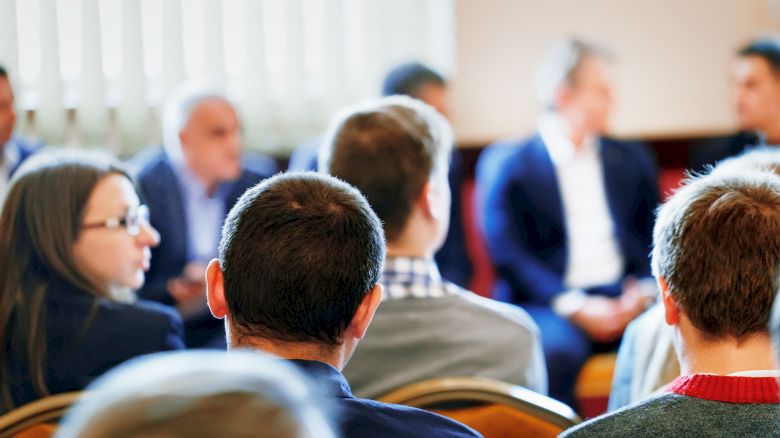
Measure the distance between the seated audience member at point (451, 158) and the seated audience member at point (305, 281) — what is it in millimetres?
2501

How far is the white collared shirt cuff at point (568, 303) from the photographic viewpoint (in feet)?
11.8

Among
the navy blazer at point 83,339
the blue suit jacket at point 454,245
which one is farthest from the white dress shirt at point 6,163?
the navy blazer at point 83,339

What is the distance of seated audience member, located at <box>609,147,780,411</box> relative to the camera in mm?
1876

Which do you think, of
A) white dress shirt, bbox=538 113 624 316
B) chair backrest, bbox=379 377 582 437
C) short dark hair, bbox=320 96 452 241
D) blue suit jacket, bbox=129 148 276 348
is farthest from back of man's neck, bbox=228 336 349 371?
white dress shirt, bbox=538 113 624 316

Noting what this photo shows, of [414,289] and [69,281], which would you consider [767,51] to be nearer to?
[414,289]

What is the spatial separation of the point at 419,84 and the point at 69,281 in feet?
7.71

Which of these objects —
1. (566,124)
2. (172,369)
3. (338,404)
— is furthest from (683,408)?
(566,124)

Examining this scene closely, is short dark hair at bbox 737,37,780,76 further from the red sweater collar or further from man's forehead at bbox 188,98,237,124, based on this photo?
the red sweater collar

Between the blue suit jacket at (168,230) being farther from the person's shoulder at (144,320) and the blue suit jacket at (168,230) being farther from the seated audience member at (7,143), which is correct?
the person's shoulder at (144,320)

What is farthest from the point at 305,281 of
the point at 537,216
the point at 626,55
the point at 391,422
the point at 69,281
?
the point at 626,55

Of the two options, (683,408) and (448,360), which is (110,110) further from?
(683,408)

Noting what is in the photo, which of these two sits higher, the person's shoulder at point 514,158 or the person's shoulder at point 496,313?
the person's shoulder at point 514,158

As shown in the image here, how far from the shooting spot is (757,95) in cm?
407

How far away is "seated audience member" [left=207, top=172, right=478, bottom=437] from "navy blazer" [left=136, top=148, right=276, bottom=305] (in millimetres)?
1987
